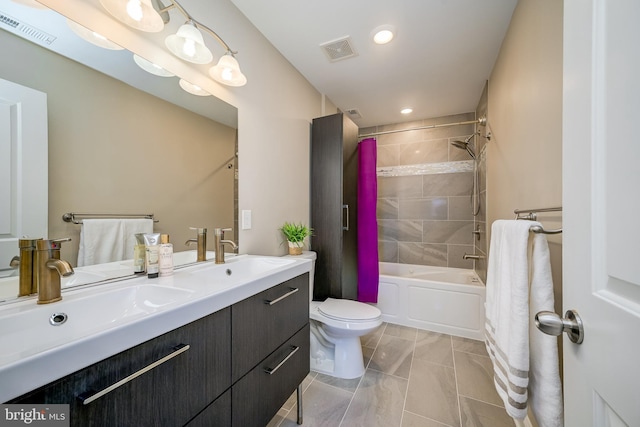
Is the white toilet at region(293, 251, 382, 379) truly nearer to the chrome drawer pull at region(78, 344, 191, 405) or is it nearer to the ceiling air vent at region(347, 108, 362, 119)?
the chrome drawer pull at region(78, 344, 191, 405)

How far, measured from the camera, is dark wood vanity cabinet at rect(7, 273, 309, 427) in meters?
0.52

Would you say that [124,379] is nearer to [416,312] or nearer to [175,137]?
[175,137]

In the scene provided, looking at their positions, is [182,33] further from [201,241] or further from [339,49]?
[339,49]

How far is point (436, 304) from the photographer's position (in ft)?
7.89

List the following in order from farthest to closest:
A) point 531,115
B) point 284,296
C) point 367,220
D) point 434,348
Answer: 1. point 367,220
2. point 434,348
3. point 531,115
4. point 284,296

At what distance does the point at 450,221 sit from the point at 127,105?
3.28 meters

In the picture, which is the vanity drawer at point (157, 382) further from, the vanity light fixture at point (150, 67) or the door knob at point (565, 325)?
the vanity light fixture at point (150, 67)

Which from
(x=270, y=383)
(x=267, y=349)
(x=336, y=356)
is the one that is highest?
(x=267, y=349)

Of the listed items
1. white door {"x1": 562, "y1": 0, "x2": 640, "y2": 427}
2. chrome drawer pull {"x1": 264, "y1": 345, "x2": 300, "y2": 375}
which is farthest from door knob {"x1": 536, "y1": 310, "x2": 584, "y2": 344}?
chrome drawer pull {"x1": 264, "y1": 345, "x2": 300, "y2": 375}

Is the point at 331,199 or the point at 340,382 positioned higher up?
the point at 331,199

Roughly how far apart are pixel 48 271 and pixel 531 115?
210 cm

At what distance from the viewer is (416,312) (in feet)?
8.18

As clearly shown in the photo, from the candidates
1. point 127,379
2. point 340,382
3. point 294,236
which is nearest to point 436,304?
point 340,382

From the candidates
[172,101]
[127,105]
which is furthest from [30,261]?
[172,101]
